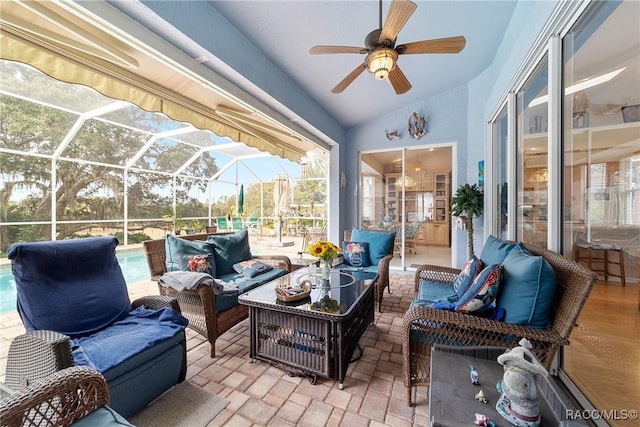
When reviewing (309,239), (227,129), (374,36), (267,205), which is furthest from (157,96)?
(267,205)

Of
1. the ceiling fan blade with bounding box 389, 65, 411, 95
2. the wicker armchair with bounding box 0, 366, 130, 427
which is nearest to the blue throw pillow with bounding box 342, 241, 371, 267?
the ceiling fan blade with bounding box 389, 65, 411, 95

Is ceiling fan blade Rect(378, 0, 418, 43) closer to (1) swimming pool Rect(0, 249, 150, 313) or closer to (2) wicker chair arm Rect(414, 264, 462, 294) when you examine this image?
(2) wicker chair arm Rect(414, 264, 462, 294)

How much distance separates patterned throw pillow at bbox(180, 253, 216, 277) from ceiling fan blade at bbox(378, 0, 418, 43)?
2.43 m

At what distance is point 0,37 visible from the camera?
61.9 inches

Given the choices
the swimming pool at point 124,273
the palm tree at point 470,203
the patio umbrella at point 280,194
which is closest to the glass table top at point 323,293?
the palm tree at point 470,203

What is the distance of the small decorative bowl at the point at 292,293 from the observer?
191 centimetres

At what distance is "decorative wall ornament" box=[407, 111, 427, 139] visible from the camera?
15.4 ft

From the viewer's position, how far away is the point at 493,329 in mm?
1370

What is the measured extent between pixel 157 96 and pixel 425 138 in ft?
13.6

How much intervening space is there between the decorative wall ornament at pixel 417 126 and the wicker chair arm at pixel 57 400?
A: 5.03 m

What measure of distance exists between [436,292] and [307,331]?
121cm

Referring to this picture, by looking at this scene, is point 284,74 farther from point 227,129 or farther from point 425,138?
point 425,138

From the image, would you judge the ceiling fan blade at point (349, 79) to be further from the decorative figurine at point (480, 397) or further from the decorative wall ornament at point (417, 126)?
the decorative wall ornament at point (417, 126)

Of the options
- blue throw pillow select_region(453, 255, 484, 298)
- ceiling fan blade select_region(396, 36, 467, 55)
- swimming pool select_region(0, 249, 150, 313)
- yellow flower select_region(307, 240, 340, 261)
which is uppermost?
ceiling fan blade select_region(396, 36, 467, 55)
